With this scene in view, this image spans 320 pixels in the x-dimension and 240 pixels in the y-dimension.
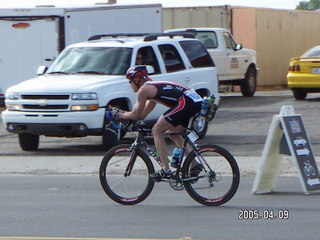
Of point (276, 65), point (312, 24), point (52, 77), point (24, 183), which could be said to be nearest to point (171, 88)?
point (24, 183)

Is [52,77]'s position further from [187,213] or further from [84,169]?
[187,213]

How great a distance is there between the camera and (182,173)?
394 inches

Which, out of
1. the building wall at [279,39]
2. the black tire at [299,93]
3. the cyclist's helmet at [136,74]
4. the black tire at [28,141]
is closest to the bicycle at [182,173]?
the cyclist's helmet at [136,74]

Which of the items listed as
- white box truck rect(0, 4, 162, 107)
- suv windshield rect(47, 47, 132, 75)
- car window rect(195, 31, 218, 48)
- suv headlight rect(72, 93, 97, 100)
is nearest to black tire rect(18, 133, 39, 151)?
suv windshield rect(47, 47, 132, 75)

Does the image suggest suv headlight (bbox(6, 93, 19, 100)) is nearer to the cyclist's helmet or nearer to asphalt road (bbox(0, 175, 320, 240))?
asphalt road (bbox(0, 175, 320, 240))

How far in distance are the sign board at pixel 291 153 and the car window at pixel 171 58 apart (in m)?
5.66

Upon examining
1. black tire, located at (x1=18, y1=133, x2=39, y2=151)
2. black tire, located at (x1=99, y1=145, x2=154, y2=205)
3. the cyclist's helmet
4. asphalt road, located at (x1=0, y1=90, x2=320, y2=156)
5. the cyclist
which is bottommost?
asphalt road, located at (x1=0, y1=90, x2=320, y2=156)

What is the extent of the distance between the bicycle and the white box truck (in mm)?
12123

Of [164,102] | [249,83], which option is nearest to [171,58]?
[164,102]

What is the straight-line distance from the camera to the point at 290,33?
34.4 m

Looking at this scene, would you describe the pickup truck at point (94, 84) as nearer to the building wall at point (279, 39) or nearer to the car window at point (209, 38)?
the car window at point (209, 38)

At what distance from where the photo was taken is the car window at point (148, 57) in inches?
627

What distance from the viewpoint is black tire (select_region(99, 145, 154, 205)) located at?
10.2 meters

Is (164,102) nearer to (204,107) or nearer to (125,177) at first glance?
(204,107)
